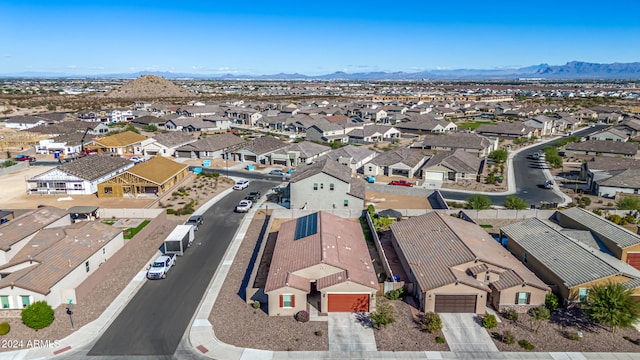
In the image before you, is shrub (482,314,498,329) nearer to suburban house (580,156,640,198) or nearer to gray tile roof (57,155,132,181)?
suburban house (580,156,640,198)

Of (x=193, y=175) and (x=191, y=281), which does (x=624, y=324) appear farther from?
(x=193, y=175)

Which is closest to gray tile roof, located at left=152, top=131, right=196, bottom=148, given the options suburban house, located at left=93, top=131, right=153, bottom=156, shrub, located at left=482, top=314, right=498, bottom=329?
suburban house, located at left=93, top=131, right=153, bottom=156

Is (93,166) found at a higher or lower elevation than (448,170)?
higher

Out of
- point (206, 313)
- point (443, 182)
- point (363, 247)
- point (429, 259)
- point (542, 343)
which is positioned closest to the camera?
point (542, 343)

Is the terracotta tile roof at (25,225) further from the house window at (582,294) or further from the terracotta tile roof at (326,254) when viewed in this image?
the house window at (582,294)

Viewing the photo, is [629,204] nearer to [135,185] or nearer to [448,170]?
[448,170]

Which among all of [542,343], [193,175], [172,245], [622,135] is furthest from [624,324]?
[622,135]

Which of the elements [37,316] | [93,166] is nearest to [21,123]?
[93,166]
